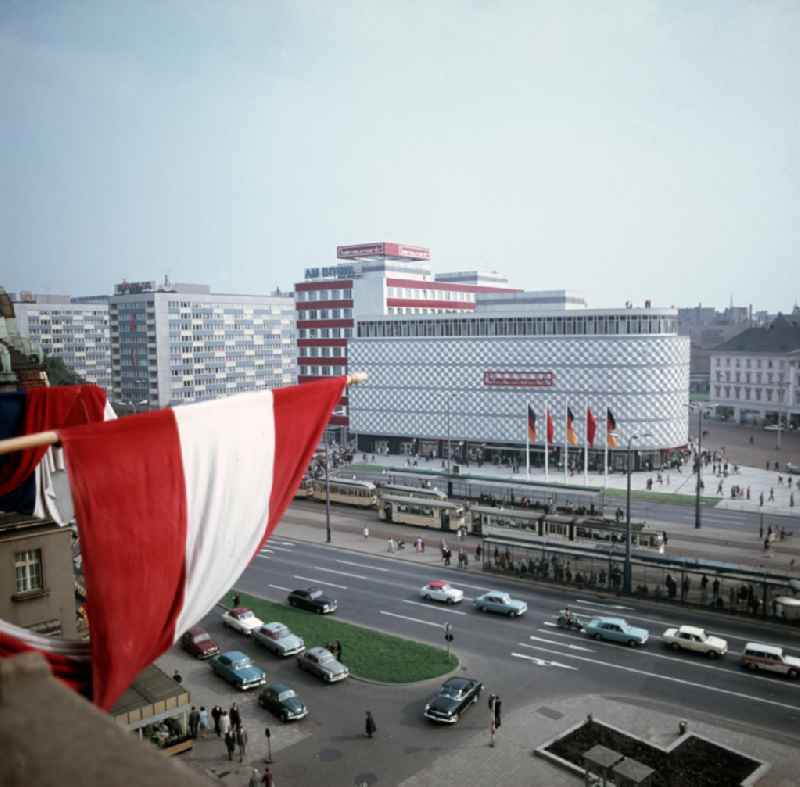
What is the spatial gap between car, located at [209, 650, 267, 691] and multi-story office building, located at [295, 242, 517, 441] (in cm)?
6363

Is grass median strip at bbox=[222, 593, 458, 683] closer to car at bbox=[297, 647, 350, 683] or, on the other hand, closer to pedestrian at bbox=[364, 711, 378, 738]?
car at bbox=[297, 647, 350, 683]

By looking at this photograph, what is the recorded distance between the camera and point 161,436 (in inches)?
277

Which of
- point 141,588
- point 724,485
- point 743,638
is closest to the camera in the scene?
point 141,588

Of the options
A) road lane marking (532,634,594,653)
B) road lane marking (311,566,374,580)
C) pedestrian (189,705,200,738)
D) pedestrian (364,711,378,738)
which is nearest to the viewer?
pedestrian (364,711,378,738)

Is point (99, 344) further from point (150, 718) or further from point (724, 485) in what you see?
point (150, 718)

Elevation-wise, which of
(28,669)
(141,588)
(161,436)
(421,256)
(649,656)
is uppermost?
(421,256)

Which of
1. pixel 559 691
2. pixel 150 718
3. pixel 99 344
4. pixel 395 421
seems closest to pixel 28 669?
pixel 150 718

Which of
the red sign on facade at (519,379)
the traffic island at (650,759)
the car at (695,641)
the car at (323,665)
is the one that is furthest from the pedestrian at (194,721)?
the red sign on facade at (519,379)

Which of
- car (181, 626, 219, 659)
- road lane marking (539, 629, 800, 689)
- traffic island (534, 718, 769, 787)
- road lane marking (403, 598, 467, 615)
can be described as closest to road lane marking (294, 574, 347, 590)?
road lane marking (403, 598, 467, 615)

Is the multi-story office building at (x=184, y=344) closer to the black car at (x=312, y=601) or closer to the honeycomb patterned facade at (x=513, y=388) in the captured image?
the honeycomb patterned facade at (x=513, y=388)

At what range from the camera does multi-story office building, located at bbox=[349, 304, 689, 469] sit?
7331cm

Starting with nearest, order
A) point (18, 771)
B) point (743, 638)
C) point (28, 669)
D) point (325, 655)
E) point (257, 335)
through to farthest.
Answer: point (18, 771), point (28, 669), point (325, 655), point (743, 638), point (257, 335)

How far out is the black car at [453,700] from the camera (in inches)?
952

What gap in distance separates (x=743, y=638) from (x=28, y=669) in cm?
3277
